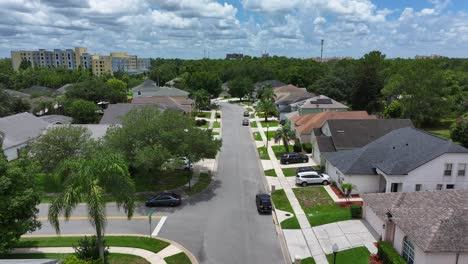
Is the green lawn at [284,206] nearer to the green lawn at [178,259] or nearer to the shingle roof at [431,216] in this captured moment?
the shingle roof at [431,216]

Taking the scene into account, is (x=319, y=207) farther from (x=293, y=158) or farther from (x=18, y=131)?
(x=18, y=131)

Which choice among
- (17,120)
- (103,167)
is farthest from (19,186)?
(17,120)

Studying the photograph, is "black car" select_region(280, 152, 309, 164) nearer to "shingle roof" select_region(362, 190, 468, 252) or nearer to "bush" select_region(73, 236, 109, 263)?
"shingle roof" select_region(362, 190, 468, 252)

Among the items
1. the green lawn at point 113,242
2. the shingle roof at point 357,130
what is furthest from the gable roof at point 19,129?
the shingle roof at point 357,130

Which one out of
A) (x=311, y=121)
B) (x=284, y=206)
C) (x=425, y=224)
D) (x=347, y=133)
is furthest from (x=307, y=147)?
(x=425, y=224)

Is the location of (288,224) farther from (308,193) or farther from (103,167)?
(103,167)
